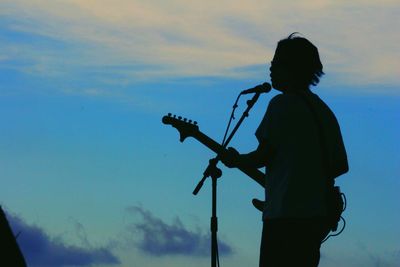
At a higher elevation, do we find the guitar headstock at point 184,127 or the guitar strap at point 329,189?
the guitar headstock at point 184,127

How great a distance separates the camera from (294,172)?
6242 millimetres

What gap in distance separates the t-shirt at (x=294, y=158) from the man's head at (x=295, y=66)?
0.18 m

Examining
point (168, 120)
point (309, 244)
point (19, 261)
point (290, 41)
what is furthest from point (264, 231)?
point (168, 120)

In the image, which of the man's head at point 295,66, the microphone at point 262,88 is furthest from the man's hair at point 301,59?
the microphone at point 262,88

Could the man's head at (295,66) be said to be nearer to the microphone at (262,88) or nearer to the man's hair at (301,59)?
the man's hair at (301,59)

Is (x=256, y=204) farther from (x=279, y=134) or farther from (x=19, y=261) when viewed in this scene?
(x=19, y=261)

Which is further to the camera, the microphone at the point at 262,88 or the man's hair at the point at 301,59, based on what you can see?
the microphone at the point at 262,88

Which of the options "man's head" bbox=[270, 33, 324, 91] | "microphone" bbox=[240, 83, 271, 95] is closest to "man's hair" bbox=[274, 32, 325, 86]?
Answer: "man's head" bbox=[270, 33, 324, 91]

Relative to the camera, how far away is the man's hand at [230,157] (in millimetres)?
6633

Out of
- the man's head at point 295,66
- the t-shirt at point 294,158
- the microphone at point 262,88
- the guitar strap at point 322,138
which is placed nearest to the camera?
the t-shirt at point 294,158

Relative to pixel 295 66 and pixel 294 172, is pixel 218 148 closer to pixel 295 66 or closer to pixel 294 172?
pixel 295 66

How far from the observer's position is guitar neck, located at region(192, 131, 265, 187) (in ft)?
25.7

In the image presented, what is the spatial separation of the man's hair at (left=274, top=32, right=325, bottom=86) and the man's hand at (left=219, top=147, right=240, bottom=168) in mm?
752

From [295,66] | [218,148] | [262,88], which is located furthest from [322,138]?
[218,148]
